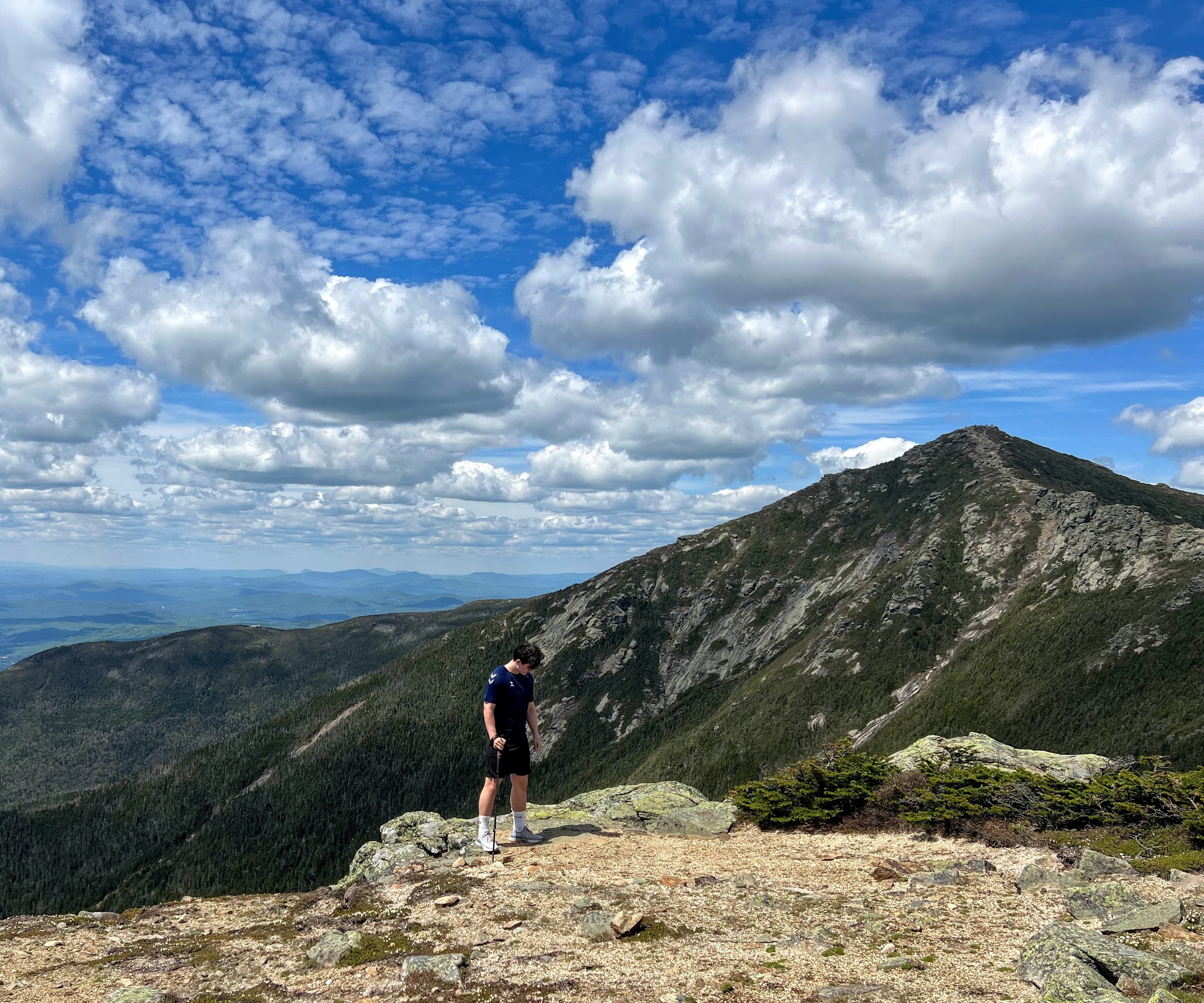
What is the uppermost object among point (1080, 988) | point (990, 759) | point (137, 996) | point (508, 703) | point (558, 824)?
point (508, 703)

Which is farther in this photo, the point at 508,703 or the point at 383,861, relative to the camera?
the point at 383,861

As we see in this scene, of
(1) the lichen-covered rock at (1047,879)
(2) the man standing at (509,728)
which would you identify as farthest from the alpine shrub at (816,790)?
(2) the man standing at (509,728)

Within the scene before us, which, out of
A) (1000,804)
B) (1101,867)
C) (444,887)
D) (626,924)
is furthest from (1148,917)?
(444,887)

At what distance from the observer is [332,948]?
13.6m

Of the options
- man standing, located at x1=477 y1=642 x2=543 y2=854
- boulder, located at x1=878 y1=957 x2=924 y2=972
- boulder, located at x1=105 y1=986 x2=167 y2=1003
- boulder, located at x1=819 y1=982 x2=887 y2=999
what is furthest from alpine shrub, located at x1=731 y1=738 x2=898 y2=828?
boulder, located at x1=105 y1=986 x2=167 y2=1003

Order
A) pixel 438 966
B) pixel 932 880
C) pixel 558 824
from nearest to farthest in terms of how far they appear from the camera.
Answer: pixel 438 966 < pixel 932 880 < pixel 558 824

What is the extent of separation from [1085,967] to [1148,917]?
12.5 feet

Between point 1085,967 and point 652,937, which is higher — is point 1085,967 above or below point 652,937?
above

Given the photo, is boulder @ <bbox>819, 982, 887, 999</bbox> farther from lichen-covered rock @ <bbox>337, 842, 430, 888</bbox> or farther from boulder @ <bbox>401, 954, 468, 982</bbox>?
lichen-covered rock @ <bbox>337, 842, 430, 888</bbox>

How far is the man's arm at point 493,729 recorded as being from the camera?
18656mm

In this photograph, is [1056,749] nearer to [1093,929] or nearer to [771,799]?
[771,799]

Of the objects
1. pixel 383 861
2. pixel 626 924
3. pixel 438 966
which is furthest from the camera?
pixel 383 861

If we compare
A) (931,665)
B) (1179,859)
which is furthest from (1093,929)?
(931,665)

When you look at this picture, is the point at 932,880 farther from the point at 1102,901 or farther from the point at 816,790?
the point at 816,790
